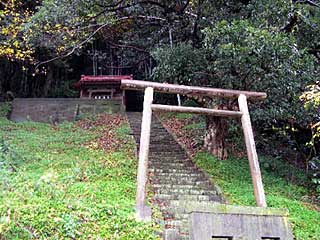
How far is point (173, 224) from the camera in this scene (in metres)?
7.04

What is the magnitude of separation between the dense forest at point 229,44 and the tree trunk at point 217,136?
3cm

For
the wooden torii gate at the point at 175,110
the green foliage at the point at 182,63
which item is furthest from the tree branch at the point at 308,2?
the wooden torii gate at the point at 175,110

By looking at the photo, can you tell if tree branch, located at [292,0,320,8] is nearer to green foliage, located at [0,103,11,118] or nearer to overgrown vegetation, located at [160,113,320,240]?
overgrown vegetation, located at [160,113,320,240]

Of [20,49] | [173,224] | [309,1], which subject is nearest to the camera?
[173,224]

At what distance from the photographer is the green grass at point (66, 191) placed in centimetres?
581

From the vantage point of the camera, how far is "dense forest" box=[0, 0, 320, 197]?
Result: 8328 mm

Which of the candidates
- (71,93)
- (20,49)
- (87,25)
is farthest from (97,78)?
(87,25)

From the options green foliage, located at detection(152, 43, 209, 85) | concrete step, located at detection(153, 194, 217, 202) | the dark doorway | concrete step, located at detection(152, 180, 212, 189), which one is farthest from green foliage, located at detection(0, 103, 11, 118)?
concrete step, located at detection(153, 194, 217, 202)

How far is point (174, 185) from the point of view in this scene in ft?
28.9

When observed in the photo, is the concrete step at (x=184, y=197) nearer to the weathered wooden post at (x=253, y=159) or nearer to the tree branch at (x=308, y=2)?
the weathered wooden post at (x=253, y=159)

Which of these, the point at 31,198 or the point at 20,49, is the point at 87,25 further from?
the point at 31,198

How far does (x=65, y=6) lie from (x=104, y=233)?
662 centimetres

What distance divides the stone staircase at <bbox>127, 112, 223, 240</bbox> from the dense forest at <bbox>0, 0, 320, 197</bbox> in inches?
48.9

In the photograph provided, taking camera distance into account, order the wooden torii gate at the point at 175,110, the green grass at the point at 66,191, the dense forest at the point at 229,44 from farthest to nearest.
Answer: the dense forest at the point at 229,44, the wooden torii gate at the point at 175,110, the green grass at the point at 66,191
